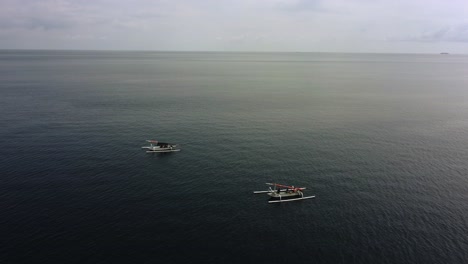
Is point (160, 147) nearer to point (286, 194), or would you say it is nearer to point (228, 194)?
point (228, 194)

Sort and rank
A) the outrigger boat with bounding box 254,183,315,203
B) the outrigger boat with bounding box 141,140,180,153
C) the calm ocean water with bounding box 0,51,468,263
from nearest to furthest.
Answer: the calm ocean water with bounding box 0,51,468,263, the outrigger boat with bounding box 254,183,315,203, the outrigger boat with bounding box 141,140,180,153

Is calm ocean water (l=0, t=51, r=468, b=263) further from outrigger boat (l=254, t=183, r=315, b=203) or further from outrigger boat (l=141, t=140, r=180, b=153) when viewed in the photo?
outrigger boat (l=141, t=140, r=180, b=153)

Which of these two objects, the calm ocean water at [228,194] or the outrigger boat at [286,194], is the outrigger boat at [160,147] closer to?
the calm ocean water at [228,194]

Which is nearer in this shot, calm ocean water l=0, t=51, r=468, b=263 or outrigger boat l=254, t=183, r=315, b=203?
calm ocean water l=0, t=51, r=468, b=263

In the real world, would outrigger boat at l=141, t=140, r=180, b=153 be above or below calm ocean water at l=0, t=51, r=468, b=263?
above

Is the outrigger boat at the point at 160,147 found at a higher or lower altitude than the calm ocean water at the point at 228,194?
higher

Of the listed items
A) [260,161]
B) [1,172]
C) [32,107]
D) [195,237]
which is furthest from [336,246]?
[32,107]

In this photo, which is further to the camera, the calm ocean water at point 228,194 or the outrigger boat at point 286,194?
the outrigger boat at point 286,194

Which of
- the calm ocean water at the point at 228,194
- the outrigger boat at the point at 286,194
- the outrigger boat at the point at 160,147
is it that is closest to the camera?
the calm ocean water at the point at 228,194

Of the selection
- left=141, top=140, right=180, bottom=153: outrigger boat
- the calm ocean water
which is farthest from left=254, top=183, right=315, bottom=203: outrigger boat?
left=141, top=140, right=180, bottom=153: outrigger boat

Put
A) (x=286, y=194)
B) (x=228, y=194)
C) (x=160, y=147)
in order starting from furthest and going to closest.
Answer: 1. (x=160, y=147)
2. (x=228, y=194)
3. (x=286, y=194)

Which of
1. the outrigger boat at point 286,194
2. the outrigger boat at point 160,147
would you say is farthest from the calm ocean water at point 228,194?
the outrigger boat at point 160,147

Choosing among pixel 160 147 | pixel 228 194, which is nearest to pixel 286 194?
pixel 228 194
